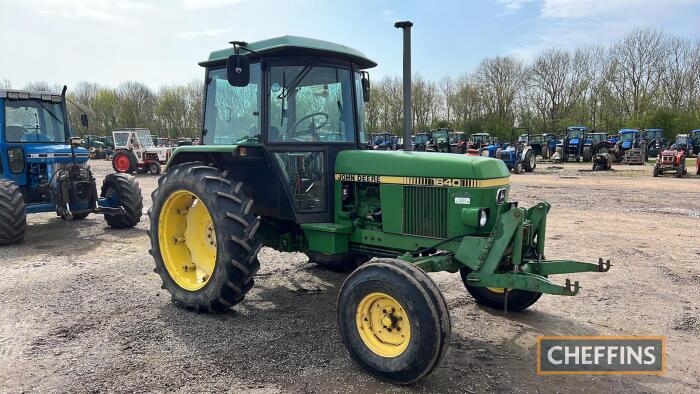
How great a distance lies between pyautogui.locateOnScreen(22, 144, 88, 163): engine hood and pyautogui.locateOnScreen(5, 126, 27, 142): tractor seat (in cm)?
20

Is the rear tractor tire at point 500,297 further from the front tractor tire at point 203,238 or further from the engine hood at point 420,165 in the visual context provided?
the front tractor tire at point 203,238

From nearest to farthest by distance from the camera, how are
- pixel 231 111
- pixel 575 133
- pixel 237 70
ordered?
pixel 237 70 → pixel 231 111 → pixel 575 133

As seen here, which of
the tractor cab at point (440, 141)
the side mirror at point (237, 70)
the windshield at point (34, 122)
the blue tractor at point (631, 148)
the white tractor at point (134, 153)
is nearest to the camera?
the side mirror at point (237, 70)

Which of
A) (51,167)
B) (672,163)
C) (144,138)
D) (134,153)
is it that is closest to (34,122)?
(51,167)

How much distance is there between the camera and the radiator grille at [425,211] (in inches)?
157

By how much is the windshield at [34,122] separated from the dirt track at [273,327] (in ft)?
8.20

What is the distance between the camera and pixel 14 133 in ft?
28.1

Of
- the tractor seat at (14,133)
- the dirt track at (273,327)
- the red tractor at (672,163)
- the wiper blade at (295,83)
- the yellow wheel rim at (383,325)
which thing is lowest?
the dirt track at (273,327)

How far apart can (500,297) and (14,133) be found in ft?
28.5

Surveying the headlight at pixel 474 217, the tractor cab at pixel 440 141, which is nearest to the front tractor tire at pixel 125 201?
the headlight at pixel 474 217

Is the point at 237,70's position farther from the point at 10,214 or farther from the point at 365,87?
the point at 10,214

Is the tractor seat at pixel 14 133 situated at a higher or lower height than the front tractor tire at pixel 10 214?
higher

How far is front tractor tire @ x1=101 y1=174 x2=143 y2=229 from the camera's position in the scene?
8.74 meters

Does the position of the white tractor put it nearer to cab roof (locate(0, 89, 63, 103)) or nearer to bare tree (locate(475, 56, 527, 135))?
cab roof (locate(0, 89, 63, 103))
